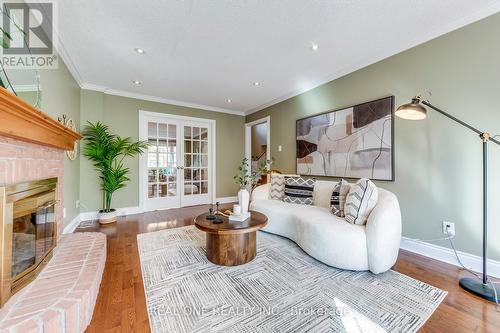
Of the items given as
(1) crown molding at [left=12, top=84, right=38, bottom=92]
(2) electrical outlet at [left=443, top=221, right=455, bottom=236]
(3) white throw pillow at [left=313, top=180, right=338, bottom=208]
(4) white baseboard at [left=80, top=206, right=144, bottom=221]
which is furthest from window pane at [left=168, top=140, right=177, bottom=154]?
(2) electrical outlet at [left=443, top=221, right=455, bottom=236]

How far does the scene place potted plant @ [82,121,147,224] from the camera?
136 inches

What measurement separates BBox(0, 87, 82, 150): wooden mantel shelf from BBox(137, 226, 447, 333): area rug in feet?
4.44

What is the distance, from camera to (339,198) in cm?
244

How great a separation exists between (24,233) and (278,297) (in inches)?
70.3

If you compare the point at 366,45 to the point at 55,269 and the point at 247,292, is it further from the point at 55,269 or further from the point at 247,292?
the point at 55,269

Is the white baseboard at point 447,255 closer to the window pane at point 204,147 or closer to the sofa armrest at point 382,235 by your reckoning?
the sofa armrest at point 382,235

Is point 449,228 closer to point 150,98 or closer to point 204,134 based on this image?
point 204,134

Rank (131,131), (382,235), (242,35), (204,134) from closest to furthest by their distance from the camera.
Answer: (382,235)
(242,35)
(131,131)
(204,134)

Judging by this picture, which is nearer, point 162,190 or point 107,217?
point 107,217

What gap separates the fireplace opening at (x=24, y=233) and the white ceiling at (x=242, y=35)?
1.64 m

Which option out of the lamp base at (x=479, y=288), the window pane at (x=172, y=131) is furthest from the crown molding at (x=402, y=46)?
the window pane at (x=172, y=131)

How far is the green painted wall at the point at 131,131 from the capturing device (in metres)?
3.62

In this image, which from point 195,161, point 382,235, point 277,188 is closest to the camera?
point 382,235

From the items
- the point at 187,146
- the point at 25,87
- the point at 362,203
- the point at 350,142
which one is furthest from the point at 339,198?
the point at 187,146
